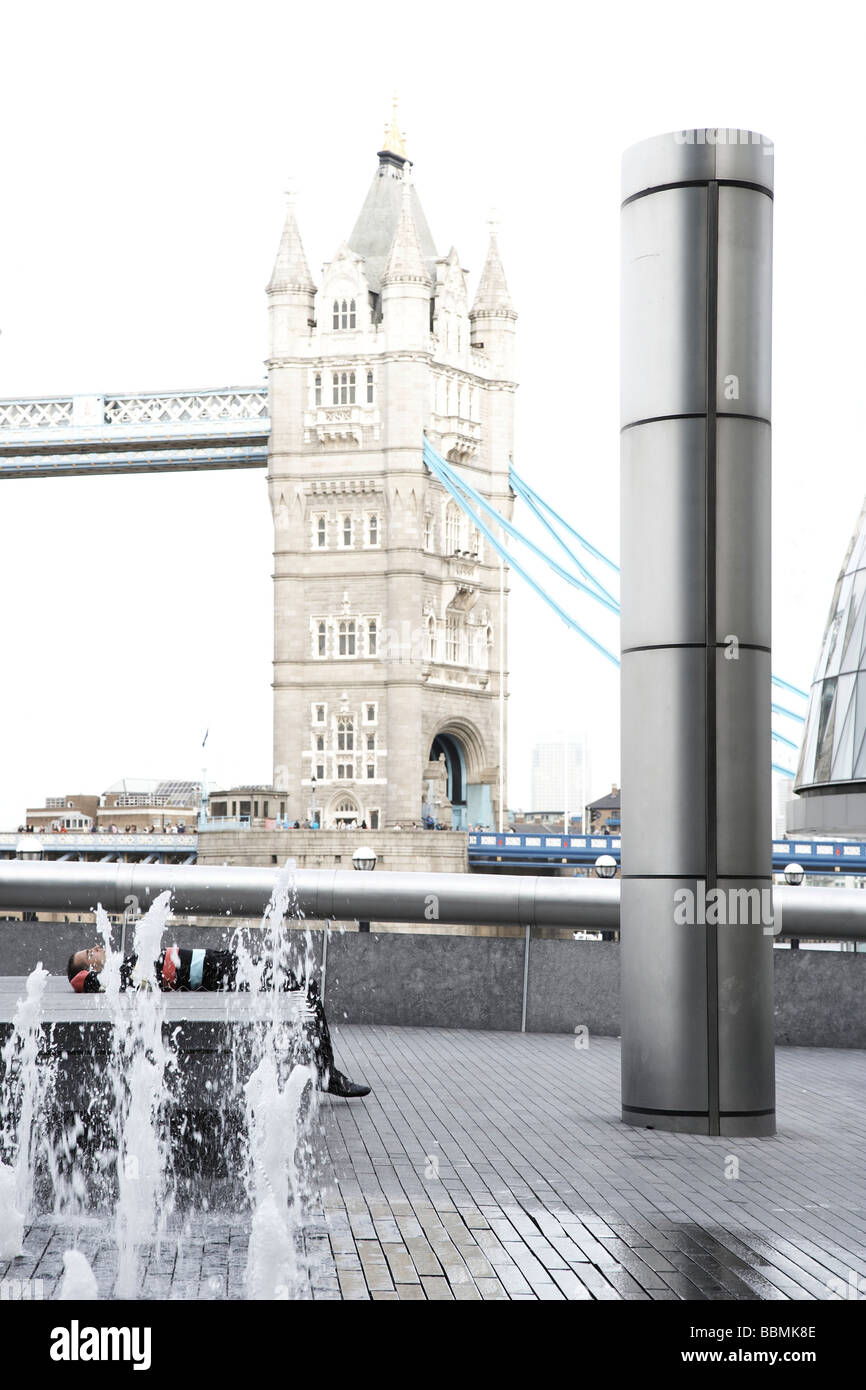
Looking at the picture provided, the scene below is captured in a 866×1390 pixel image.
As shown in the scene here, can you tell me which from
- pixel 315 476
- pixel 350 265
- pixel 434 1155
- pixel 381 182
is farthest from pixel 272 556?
pixel 434 1155

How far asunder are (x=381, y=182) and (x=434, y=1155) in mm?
64183

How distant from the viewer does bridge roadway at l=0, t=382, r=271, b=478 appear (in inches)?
2450

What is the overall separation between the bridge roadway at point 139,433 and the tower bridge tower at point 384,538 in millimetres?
1640

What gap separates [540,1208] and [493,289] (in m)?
62.2

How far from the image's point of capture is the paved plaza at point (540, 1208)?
178 inches

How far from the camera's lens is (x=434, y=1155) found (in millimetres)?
6441

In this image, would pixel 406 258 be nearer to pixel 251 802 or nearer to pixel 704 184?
pixel 251 802

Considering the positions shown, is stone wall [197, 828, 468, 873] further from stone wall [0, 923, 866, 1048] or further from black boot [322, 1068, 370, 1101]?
black boot [322, 1068, 370, 1101]

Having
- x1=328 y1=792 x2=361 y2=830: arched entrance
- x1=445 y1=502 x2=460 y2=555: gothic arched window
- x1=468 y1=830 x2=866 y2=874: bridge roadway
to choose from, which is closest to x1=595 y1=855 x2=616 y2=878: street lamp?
x1=468 y1=830 x2=866 y2=874: bridge roadway

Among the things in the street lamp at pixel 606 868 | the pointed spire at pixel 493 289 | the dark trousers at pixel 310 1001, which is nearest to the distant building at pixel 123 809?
the pointed spire at pixel 493 289

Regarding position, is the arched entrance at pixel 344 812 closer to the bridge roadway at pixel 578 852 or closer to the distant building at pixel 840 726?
the bridge roadway at pixel 578 852

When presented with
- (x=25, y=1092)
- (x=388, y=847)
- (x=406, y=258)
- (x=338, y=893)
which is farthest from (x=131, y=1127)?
(x=406, y=258)

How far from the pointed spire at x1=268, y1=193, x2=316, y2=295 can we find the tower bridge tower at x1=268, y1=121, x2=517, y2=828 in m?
0.08

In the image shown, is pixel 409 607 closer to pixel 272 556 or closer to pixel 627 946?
pixel 272 556
